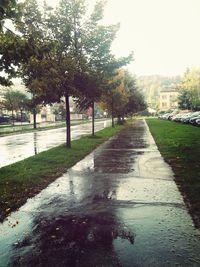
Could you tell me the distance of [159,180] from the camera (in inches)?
351

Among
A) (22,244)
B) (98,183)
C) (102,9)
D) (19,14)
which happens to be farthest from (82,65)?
(22,244)

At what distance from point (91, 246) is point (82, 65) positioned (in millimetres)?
12374

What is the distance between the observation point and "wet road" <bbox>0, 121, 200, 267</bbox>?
13.9 feet

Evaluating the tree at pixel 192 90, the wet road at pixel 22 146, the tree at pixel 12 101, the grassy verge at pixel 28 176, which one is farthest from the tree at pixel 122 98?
the tree at pixel 192 90

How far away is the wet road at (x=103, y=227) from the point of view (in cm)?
424

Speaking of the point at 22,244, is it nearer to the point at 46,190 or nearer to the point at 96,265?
the point at 96,265

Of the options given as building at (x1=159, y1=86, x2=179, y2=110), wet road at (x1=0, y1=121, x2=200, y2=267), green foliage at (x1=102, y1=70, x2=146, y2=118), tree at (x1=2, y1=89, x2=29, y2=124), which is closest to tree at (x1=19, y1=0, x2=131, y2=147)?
wet road at (x1=0, y1=121, x2=200, y2=267)

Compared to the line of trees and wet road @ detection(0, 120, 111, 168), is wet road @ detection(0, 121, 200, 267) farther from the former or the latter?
the line of trees

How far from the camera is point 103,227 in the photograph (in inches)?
211

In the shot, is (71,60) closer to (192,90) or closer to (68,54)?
(68,54)

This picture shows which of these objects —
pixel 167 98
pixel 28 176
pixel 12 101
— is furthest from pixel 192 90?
pixel 167 98

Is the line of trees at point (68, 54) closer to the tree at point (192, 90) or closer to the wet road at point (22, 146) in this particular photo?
the wet road at point (22, 146)

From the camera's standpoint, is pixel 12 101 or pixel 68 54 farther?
pixel 12 101

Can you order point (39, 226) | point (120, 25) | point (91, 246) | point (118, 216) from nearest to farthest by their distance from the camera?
point (91, 246) → point (39, 226) → point (118, 216) → point (120, 25)
